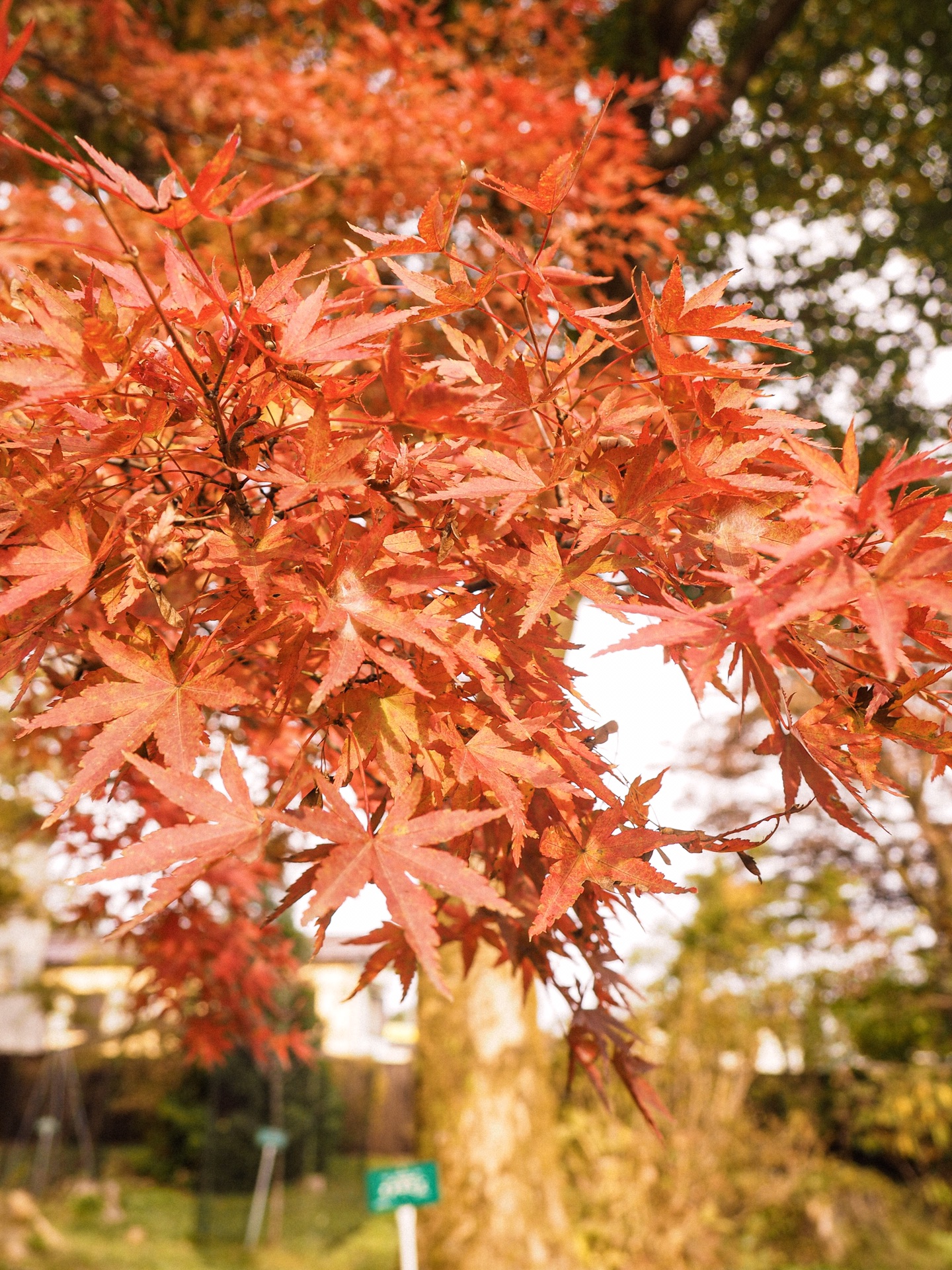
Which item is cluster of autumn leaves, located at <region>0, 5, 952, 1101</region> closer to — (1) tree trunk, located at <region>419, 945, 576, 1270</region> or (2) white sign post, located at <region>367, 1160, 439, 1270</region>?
(2) white sign post, located at <region>367, 1160, 439, 1270</region>

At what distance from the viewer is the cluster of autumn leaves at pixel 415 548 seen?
747 millimetres

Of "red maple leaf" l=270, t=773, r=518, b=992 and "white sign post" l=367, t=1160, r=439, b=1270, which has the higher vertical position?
"red maple leaf" l=270, t=773, r=518, b=992

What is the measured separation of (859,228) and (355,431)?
5627 mm

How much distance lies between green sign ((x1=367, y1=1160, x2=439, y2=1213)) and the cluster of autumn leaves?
2424mm

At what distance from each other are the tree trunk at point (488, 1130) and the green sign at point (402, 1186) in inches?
28.9

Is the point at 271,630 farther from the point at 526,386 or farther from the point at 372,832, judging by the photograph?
the point at 526,386

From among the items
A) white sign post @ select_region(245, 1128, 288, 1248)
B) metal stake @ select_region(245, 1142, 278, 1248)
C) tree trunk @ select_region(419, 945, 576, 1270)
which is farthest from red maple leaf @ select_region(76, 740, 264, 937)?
metal stake @ select_region(245, 1142, 278, 1248)

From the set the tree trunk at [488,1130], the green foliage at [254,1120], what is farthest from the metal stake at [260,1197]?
the tree trunk at [488,1130]

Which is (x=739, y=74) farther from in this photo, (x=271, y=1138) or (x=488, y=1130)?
(x=271, y=1138)

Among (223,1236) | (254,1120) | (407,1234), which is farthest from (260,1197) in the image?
(407,1234)

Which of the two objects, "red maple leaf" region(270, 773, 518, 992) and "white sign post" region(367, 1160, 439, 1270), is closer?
"red maple leaf" region(270, 773, 518, 992)

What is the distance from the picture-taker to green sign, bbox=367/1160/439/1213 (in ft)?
9.30

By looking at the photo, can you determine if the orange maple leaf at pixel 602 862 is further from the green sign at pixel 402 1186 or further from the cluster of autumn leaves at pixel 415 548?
the green sign at pixel 402 1186

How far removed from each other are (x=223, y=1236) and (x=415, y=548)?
788 centimetres
